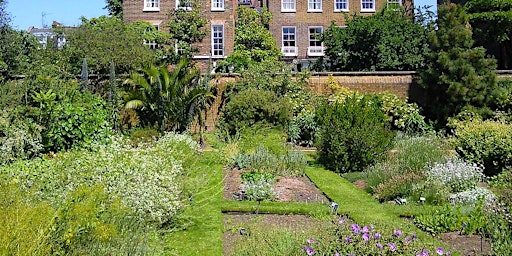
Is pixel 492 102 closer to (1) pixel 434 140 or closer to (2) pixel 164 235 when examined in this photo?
(1) pixel 434 140

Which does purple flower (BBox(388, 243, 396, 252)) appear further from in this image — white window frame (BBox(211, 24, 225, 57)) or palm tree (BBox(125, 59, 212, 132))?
white window frame (BBox(211, 24, 225, 57))

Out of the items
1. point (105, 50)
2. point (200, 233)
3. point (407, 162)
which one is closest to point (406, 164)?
point (407, 162)

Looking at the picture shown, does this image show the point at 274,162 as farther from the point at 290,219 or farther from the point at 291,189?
the point at 290,219

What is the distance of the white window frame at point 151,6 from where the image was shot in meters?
33.6

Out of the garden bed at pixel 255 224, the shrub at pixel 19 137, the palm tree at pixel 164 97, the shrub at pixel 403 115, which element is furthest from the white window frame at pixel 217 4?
the garden bed at pixel 255 224

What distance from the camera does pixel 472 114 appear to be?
63.5 feet

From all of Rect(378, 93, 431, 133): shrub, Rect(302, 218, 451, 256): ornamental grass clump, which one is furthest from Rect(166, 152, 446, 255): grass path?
Rect(378, 93, 431, 133): shrub

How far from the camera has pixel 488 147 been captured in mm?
12633

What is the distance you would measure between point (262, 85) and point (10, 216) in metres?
16.8

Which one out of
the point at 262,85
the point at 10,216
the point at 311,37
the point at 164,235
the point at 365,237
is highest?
the point at 311,37

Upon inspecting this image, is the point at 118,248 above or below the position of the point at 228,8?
below

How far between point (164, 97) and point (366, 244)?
1588 cm

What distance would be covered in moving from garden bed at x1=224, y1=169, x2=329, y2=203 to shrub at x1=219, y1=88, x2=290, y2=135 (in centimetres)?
624

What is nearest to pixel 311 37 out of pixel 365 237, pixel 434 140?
pixel 434 140
